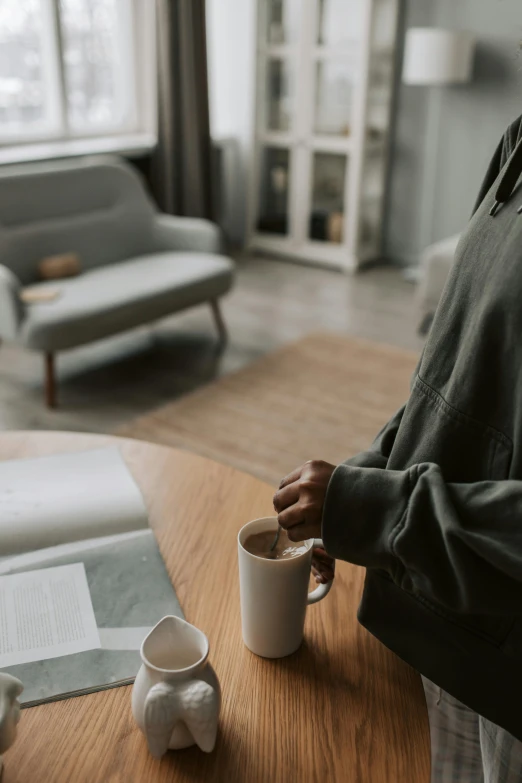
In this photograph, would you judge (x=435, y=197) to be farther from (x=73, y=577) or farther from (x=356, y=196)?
(x=73, y=577)

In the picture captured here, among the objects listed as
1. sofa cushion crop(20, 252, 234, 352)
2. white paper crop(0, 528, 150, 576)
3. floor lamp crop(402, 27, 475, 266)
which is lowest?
sofa cushion crop(20, 252, 234, 352)

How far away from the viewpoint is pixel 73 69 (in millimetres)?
4402

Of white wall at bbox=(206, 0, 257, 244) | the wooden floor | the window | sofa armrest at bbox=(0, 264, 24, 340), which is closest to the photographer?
sofa armrest at bbox=(0, 264, 24, 340)

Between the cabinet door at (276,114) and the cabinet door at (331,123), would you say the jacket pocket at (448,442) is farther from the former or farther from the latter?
the cabinet door at (276,114)

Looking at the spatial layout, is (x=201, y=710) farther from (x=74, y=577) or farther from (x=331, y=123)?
(x=331, y=123)

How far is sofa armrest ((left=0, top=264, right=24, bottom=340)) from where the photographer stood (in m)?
2.67

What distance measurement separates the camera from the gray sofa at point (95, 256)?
273 cm

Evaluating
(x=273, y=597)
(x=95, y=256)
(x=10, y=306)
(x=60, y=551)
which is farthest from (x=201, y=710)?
(x=95, y=256)

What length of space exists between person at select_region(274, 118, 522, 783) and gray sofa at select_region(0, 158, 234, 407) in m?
2.16

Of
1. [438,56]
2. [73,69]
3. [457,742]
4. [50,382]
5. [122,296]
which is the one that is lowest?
[50,382]

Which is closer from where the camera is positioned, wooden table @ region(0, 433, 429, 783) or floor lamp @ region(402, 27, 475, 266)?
wooden table @ region(0, 433, 429, 783)

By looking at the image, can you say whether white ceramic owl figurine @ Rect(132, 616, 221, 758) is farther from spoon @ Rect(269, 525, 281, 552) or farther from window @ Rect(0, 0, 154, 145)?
window @ Rect(0, 0, 154, 145)

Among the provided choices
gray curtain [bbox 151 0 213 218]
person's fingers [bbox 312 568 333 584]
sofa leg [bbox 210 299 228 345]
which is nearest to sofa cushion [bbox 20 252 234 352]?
sofa leg [bbox 210 299 228 345]

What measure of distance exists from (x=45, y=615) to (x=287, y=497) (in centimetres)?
33
